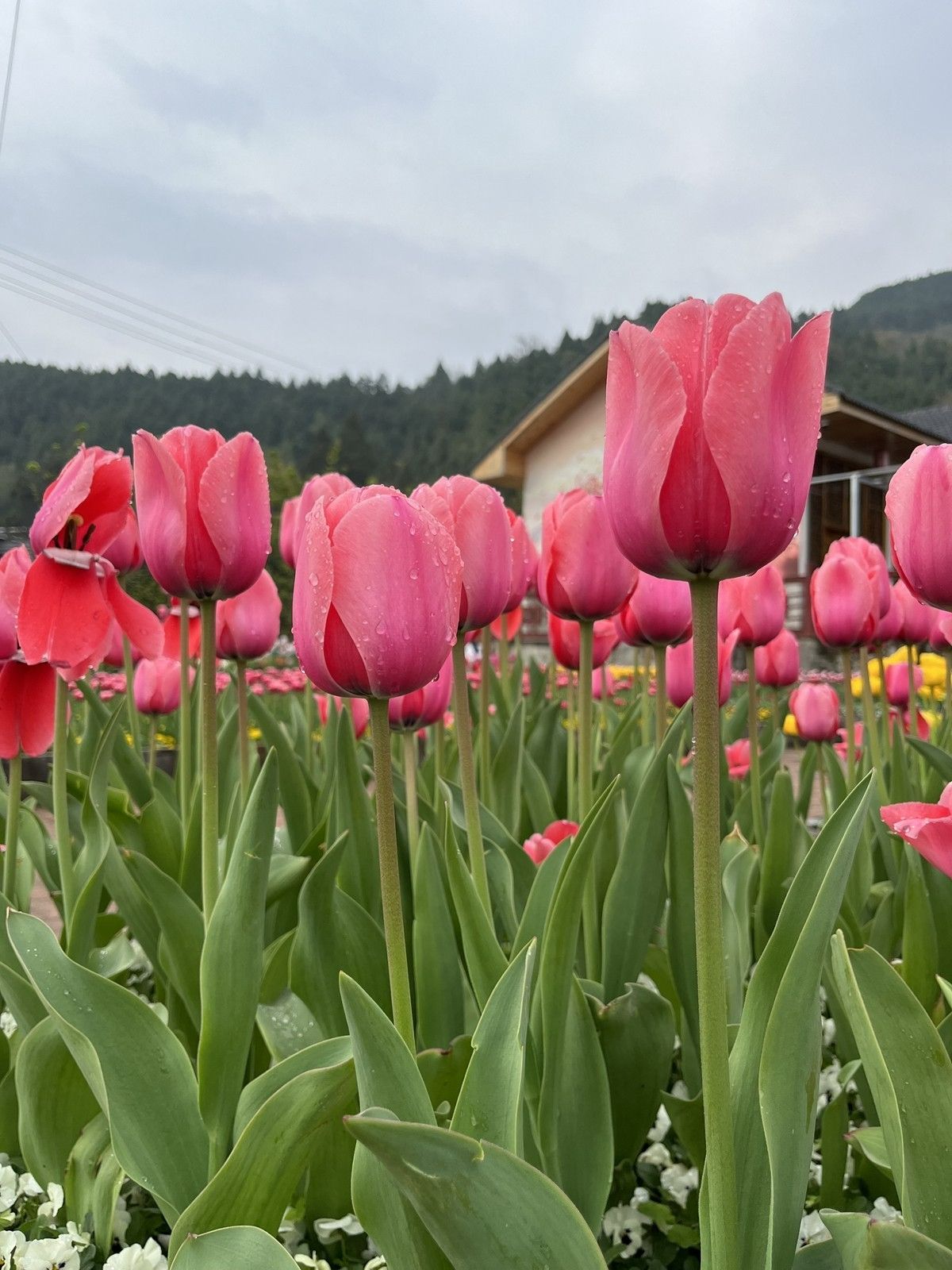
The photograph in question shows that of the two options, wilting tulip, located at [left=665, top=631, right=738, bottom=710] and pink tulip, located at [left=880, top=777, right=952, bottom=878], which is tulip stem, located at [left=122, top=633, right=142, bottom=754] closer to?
wilting tulip, located at [left=665, top=631, right=738, bottom=710]

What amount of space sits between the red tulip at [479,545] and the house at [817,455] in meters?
13.6

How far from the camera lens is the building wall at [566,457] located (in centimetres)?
1658

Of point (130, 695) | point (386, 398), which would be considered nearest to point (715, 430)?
point (130, 695)

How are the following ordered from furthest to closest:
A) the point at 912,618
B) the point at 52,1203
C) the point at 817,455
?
the point at 817,455 → the point at 912,618 → the point at 52,1203

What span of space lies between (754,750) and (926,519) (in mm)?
730

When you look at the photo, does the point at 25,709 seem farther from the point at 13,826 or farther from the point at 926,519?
the point at 926,519

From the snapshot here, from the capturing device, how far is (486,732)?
1.60 meters

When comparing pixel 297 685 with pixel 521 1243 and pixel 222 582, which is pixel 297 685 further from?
pixel 521 1243

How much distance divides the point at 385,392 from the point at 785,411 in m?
58.2

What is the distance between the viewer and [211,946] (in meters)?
0.95

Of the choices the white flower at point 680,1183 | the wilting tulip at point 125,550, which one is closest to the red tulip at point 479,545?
the wilting tulip at point 125,550

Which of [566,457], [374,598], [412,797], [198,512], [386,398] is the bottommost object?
[412,797]

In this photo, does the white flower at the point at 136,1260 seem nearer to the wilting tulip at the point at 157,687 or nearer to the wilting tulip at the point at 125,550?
the wilting tulip at the point at 125,550

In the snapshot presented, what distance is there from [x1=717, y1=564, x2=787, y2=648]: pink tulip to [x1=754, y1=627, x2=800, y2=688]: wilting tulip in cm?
37
